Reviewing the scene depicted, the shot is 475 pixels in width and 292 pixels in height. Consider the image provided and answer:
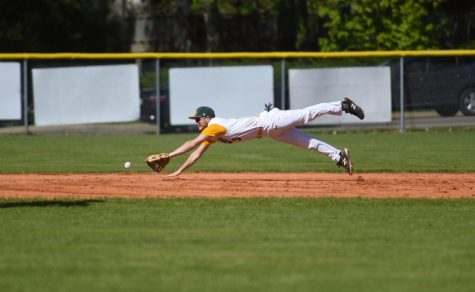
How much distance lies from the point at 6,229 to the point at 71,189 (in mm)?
3764

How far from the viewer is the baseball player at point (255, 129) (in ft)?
44.4

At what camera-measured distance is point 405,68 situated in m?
25.6

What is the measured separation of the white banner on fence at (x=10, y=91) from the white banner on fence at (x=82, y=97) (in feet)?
1.41

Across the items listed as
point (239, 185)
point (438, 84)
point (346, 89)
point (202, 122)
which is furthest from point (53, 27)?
point (202, 122)

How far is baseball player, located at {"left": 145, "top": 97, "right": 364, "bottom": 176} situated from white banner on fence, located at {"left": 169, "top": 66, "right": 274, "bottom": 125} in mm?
10837

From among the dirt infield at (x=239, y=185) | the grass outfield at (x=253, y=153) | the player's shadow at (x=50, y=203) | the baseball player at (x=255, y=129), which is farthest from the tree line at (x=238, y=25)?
the player's shadow at (x=50, y=203)

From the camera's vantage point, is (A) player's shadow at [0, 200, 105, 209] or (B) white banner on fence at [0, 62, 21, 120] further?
(B) white banner on fence at [0, 62, 21, 120]

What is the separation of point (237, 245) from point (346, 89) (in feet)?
56.3

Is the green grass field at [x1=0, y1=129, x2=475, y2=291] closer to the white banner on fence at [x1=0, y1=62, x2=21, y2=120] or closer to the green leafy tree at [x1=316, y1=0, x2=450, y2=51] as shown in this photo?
the white banner on fence at [x1=0, y1=62, x2=21, y2=120]

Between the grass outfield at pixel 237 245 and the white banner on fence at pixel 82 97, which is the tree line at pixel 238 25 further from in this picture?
the grass outfield at pixel 237 245

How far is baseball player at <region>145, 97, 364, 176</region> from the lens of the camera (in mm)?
13531

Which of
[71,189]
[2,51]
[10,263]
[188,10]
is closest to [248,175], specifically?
[71,189]

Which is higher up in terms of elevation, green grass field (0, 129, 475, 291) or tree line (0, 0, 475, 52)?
tree line (0, 0, 475, 52)

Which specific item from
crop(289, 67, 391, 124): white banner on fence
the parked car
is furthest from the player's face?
the parked car
